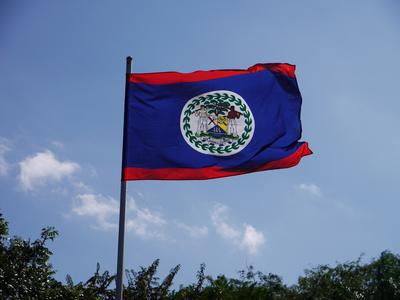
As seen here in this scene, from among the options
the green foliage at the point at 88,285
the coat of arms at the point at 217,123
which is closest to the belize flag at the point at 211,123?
the coat of arms at the point at 217,123

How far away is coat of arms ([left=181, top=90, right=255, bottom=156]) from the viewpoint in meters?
11.7

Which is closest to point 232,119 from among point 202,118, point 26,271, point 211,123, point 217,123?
point 217,123

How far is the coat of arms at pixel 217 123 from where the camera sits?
11666mm

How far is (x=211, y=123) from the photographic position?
1205 centimetres

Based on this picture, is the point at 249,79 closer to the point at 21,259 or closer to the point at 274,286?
the point at 21,259

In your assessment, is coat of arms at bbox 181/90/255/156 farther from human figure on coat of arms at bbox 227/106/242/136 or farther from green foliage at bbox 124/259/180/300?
green foliage at bbox 124/259/180/300

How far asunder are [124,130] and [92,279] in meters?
14.1

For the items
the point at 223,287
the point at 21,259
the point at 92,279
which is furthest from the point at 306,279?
the point at 21,259

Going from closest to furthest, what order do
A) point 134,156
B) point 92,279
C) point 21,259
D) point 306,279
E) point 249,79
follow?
point 134,156 < point 249,79 < point 21,259 < point 92,279 < point 306,279

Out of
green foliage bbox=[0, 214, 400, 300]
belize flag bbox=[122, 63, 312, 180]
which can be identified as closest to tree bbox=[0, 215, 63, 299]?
green foliage bbox=[0, 214, 400, 300]

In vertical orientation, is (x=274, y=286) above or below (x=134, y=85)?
above

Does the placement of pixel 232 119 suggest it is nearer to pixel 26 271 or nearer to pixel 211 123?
pixel 211 123

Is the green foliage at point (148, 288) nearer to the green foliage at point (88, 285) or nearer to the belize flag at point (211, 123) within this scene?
the green foliage at point (88, 285)

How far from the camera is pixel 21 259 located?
714 inches
